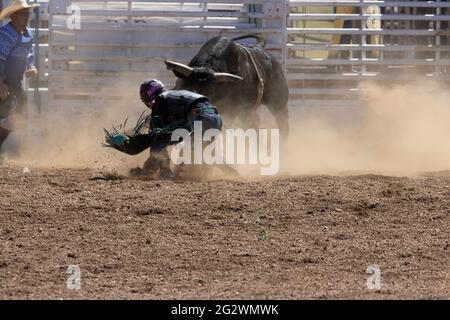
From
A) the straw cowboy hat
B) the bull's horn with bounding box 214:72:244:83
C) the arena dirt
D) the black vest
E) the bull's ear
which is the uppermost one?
the straw cowboy hat

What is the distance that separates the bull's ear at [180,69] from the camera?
31.0ft

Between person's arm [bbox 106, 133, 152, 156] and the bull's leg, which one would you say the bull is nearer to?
the bull's leg

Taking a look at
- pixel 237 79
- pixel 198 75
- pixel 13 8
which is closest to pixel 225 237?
pixel 198 75

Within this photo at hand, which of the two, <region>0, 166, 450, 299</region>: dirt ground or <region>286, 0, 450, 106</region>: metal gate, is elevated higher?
<region>286, 0, 450, 106</region>: metal gate

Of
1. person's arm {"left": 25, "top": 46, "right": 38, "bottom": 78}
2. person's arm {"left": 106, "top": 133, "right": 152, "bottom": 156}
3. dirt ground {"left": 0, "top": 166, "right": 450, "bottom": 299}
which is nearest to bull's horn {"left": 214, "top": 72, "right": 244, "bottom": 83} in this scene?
person's arm {"left": 106, "top": 133, "right": 152, "bottom": 156}

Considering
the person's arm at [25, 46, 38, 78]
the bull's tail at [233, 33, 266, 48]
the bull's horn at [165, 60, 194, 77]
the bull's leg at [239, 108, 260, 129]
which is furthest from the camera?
the bull's tail at [233, 33, 266, 48]

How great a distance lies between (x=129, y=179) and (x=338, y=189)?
1.92 m

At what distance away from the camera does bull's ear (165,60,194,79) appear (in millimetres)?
9445

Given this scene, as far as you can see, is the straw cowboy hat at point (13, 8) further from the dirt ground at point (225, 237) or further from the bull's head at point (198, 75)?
the dirt ground at point (225, 237)

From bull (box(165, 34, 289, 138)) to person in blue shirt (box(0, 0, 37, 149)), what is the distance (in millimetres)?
1927

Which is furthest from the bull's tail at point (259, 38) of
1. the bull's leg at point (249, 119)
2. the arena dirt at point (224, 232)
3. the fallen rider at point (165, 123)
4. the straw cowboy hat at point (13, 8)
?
the fallen rider at point (165, 123)

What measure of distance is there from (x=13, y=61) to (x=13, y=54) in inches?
3.2

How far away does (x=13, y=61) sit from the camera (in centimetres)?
1075

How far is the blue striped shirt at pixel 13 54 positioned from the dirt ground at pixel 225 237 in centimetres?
229
